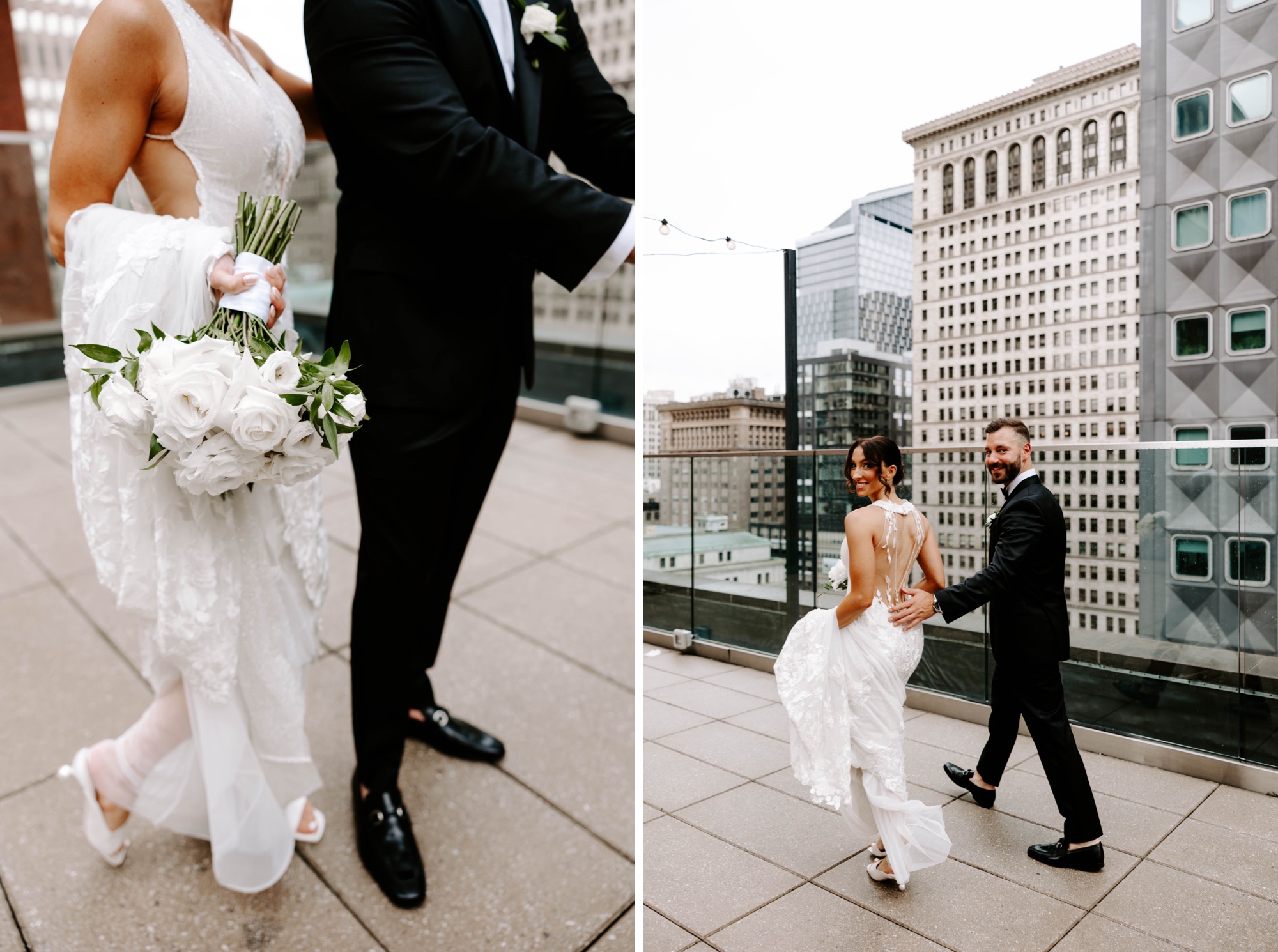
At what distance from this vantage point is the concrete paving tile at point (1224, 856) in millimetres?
824

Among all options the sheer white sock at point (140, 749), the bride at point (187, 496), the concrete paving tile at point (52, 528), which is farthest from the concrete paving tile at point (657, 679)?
the concrete paving tile at point (52, 528)

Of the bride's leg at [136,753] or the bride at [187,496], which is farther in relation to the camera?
the bride's leg at [136,753]

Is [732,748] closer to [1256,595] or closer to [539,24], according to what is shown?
[1256,595]

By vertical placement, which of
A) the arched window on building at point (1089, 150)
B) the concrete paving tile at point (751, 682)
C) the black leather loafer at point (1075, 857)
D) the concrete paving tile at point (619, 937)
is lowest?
the concrete paving tile at point (619, 937)

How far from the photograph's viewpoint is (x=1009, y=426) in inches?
35.3

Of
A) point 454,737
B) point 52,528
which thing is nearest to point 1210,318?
point 454,737

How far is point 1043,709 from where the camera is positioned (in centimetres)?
90

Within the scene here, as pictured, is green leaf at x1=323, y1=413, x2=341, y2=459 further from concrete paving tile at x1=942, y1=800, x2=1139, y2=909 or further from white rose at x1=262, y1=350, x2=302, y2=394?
concrete paving tile at x1=942, y1=800, x2=1139, y2=909

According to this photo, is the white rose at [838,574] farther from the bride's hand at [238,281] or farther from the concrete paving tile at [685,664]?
the bride's hand at [238,281]

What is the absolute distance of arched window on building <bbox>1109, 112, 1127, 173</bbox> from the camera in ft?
2.85

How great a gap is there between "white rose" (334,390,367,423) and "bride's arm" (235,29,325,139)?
62 centimetres

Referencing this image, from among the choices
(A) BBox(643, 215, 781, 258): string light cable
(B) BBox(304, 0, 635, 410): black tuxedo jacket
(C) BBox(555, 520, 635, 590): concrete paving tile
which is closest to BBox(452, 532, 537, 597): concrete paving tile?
(C) BBox(555, 520, 635, 590): concrete paving tile

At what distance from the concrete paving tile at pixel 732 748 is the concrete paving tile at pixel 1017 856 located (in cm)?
22

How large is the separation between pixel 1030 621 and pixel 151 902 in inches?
65.8
